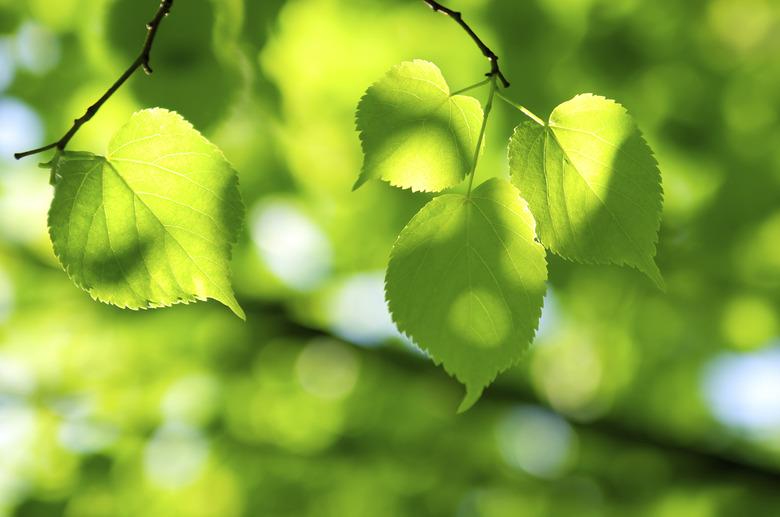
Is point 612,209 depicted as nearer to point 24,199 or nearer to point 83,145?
point 83,145

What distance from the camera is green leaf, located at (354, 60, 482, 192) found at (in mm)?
716

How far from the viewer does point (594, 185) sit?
2.37 feet

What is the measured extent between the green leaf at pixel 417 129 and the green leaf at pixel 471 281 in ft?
0.13

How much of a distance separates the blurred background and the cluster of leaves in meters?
1.71

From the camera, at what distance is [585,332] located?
340 cm

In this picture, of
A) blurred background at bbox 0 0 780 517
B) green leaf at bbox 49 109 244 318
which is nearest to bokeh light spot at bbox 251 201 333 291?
blurred background at bbox 0 0 780 517

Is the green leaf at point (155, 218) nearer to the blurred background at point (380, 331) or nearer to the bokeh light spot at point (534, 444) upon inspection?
the blurred background at point (380, 331)

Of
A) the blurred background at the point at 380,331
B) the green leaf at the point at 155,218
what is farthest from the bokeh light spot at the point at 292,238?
the green leaf at the point at 155,218

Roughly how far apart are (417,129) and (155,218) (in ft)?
0.88

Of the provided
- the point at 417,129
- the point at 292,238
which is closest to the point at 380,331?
the point at 292,238

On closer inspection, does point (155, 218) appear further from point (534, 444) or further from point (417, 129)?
point (534, 444)

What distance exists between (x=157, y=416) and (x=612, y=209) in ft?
9.96

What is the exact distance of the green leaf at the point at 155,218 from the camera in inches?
27.8

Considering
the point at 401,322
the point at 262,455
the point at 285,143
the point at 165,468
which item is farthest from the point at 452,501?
the point at 401,322
